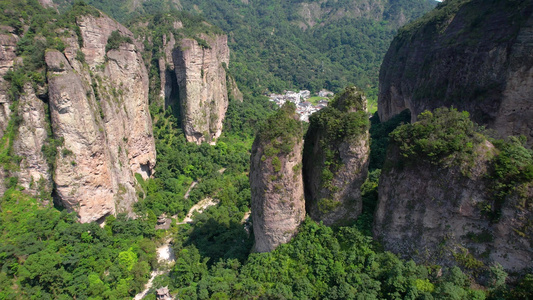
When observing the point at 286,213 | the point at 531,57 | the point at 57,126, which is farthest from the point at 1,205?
the point at 531,57

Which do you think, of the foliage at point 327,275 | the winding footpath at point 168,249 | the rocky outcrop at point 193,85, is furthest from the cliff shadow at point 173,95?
the foliage at point 327,275

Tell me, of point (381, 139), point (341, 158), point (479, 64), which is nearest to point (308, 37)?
point (381, 139)

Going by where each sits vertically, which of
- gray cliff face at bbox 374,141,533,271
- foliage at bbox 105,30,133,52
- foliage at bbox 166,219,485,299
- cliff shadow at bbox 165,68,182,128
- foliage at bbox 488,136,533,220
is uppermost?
foliage at bbox 105,30,133,52

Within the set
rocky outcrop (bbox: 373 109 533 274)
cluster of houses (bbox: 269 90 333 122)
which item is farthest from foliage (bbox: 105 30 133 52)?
cluster of houses (bbox: 269 90 333 122)

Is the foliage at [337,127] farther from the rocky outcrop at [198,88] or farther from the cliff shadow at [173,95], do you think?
the cliff shadow at [173,95]

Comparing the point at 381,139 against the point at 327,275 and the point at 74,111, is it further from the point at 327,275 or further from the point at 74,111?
the point at 74,111

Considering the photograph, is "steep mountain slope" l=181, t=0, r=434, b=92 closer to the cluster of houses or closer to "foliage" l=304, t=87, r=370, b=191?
the cluster of houses

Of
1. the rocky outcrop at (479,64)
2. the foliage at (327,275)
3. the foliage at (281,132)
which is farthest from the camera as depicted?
the rocky outcrop at (479,64)
